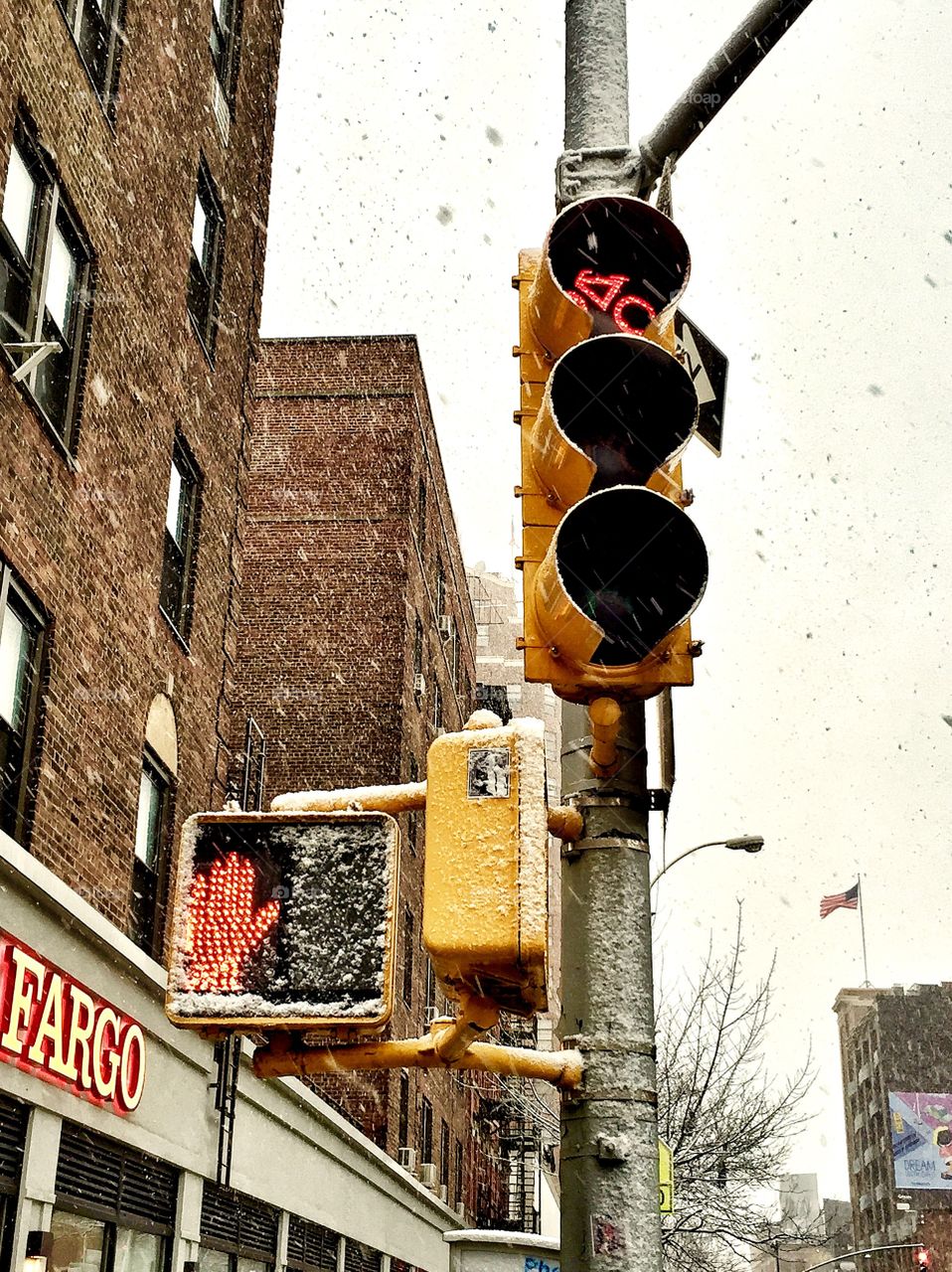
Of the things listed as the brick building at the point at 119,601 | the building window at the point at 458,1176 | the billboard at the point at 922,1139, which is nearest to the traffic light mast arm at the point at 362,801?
the brick building at the point at 119,601

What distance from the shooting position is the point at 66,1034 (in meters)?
10.0

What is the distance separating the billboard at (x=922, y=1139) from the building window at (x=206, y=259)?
290ft

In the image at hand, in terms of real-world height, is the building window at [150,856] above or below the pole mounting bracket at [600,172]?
above

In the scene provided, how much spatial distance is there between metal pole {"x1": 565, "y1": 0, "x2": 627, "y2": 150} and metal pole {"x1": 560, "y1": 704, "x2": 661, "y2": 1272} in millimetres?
1643

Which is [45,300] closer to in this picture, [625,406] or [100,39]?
[100,39]

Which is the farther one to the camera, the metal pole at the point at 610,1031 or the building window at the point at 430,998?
the building window at the point at 430,998

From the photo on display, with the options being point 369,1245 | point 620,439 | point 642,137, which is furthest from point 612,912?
point 369,1245

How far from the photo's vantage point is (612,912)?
10.8 ft

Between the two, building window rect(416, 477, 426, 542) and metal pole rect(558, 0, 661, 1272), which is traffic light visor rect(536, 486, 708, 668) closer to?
metal pole rect(558, 0, 661, 1272)

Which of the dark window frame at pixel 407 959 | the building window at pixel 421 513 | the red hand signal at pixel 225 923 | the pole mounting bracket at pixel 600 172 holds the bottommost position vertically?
the red hand signal at pixel 225 923

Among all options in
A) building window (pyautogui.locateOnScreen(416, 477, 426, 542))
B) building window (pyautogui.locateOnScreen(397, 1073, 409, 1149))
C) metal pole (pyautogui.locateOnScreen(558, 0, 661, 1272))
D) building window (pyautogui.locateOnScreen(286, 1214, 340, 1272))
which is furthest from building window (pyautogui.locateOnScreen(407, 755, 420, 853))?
metal pole (pyautogui.locateOnScreen(558, 0, 661, 1272))

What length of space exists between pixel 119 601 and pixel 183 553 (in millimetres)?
2833

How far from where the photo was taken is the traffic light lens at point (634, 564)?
3.08 m

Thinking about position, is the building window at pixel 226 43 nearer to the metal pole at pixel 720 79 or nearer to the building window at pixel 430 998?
the metal pole at pixel 720 79
